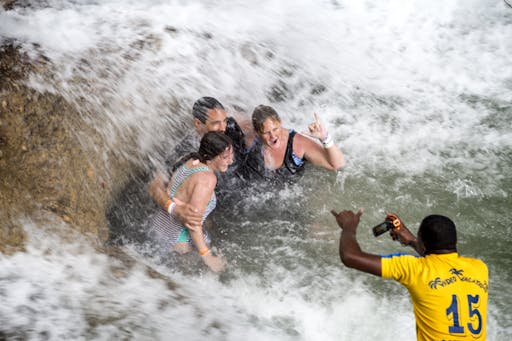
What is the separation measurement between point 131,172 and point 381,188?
2.49 metres

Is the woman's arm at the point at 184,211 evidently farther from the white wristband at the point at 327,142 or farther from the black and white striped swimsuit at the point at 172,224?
the white wristband at the point at 327,142

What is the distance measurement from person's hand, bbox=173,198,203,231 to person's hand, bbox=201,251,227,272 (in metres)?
0.31

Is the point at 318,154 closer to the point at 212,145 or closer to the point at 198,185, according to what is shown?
the point at 212,145

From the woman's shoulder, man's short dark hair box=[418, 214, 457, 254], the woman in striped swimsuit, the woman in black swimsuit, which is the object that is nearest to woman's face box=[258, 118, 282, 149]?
the woman in black swimsuit

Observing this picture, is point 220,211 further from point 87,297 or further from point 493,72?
point 493,72

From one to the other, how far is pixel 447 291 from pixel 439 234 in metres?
0.33

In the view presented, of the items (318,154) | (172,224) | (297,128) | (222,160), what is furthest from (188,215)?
(297,128)

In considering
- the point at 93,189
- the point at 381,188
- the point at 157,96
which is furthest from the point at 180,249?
the point at 381,188

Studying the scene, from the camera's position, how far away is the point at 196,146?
15.2ft

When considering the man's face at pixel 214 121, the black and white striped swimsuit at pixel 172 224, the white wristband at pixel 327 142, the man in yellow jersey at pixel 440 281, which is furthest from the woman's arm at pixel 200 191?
the man in yellow jersey at pixel 440 281

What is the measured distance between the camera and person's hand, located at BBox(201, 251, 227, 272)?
13.1 feet

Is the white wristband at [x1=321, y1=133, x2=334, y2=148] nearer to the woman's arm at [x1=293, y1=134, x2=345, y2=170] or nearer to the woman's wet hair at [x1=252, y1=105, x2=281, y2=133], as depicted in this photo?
the woman's arm at [x1=293, y1=134, x2=345, y2=170]

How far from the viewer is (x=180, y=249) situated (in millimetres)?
4184

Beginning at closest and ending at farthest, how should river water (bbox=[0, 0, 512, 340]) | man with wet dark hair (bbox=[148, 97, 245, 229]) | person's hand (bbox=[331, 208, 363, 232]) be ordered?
person's hand (bbox=[331, 208, 363, 232]) < river water (bbox=[0, 0, 512, 340]) < man with wet dark hair (bbox=[148, 97, 245, 229])
